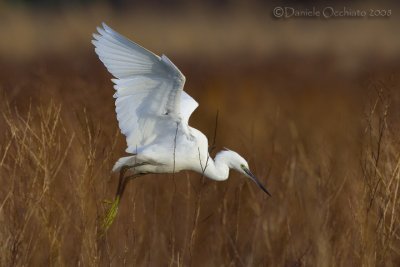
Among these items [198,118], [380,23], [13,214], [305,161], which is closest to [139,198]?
[305,161]

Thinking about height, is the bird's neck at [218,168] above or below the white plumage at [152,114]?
below

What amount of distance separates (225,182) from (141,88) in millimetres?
1019

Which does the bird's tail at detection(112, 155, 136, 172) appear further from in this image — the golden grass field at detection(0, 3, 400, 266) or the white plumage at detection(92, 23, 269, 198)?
the golden grass field at detection(0, 3, 400, 266)

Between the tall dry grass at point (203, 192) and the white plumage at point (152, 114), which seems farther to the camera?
the white plumage at point (152, 114)

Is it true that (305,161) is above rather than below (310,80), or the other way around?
below

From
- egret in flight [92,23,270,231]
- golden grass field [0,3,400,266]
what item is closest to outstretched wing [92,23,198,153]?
egret in flight [92,23,270,231]

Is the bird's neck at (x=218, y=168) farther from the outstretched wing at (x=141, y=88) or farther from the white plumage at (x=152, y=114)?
the outstretched wing at (x=141, y=88)

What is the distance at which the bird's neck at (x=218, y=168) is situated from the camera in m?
3.73

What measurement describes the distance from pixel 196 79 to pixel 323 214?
4440 mm

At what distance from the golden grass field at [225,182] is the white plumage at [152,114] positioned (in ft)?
0.32

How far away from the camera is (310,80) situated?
25.7 ft

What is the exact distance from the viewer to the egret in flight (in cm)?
335

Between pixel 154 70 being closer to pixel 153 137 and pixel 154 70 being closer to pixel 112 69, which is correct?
pixel 112 69

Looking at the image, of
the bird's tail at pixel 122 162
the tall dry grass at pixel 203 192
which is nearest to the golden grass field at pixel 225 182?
the tall dry grass at pixel 203 192
